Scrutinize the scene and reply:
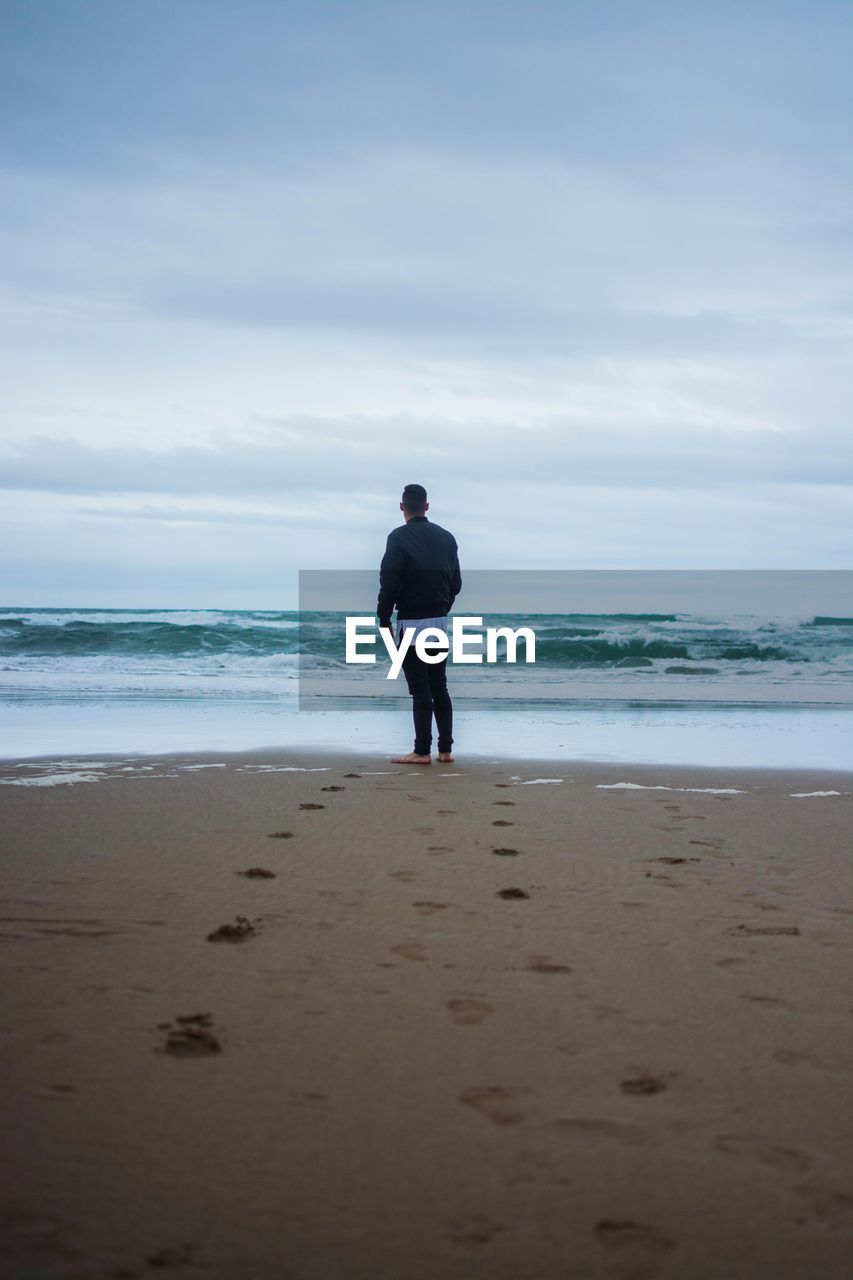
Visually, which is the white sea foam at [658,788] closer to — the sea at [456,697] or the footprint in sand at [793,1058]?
the sea at [456,697]

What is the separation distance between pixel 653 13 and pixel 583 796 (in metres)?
10.1

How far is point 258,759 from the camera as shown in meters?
7.12

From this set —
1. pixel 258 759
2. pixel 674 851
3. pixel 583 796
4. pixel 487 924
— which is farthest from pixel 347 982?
pixel 258 759

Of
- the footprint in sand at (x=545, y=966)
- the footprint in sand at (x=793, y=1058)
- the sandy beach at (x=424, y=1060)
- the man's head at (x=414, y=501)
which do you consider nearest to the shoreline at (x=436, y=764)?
the man's head at (x=414, y=501)

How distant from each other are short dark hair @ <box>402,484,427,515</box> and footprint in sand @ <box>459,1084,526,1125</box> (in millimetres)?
5532

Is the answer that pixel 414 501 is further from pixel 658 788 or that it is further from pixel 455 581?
pixel 658 788

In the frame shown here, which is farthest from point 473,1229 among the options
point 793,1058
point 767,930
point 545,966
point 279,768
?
point 279,768

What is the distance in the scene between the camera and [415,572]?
7.07 m

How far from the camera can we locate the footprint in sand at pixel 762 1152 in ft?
5.54

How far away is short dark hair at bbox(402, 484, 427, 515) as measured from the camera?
7117mm

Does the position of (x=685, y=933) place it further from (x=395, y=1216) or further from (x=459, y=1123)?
(x=395, y=1216)

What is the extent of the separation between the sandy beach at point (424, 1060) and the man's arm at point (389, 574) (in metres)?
3.01

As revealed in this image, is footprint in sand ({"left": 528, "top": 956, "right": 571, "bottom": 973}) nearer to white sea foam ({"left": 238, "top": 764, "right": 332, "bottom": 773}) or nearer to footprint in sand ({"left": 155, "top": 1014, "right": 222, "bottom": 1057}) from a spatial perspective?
footprint in sand ({"left": 155, "top": 1014, "right": 222, "bottom": 1057})

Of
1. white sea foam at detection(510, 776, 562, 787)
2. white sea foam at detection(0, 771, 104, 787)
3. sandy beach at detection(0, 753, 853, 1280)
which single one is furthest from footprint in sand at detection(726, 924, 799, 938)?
white sea foam at detection(0, 771, 104, 787)
